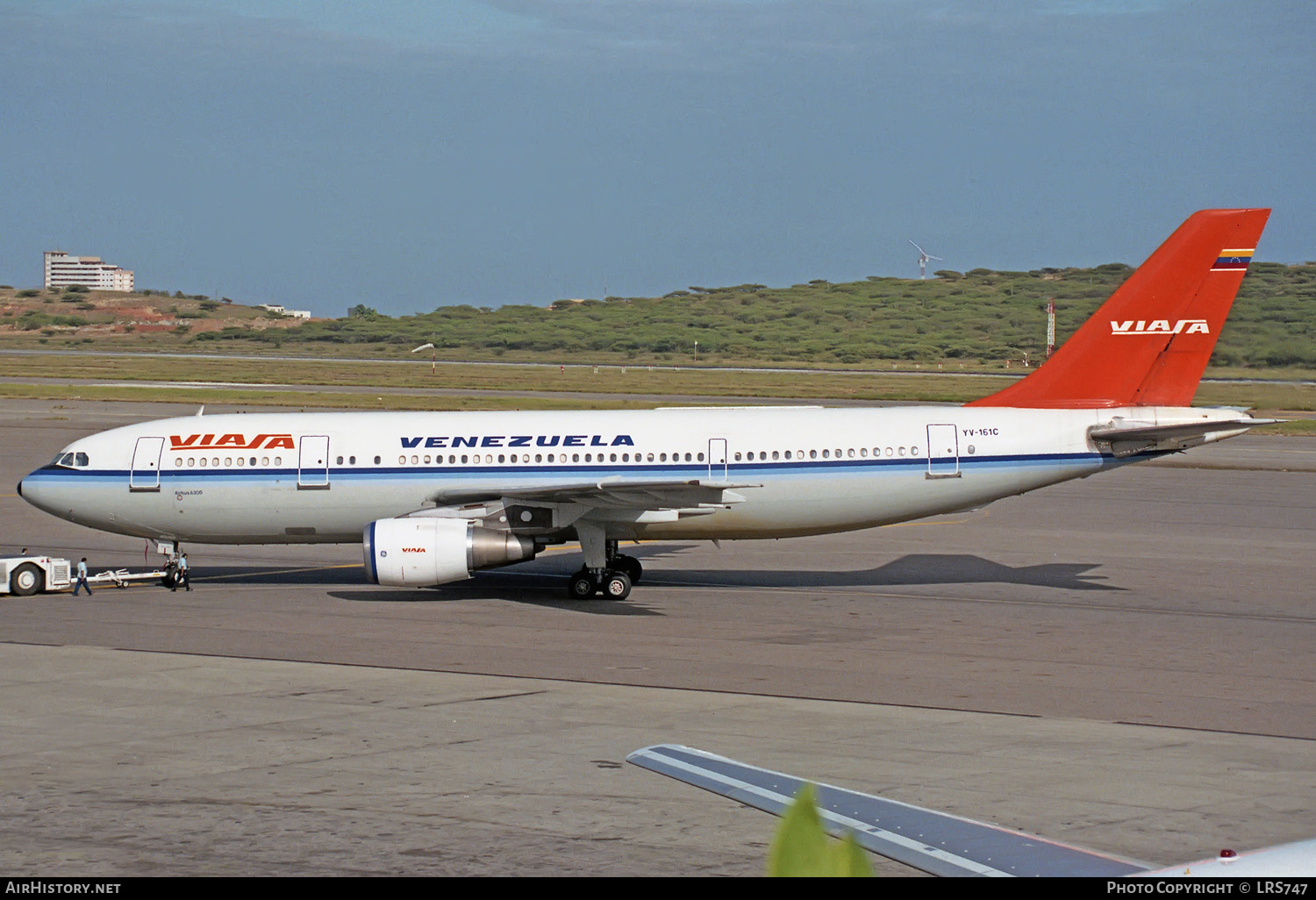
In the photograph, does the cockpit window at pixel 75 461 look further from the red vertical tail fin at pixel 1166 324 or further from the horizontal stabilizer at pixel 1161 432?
the horizontal stabilizer at pixel 1161 432

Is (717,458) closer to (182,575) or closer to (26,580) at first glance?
(182,575)

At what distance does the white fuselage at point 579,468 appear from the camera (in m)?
27.2

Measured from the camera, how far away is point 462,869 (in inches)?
435

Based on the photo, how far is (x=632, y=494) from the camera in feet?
84.2

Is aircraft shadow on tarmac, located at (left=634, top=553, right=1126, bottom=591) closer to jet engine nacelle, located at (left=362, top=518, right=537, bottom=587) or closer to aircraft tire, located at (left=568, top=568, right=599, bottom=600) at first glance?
aircraft tire, located at (left=568, top=568, right=599, bottom=600)

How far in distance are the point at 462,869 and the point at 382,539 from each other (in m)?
14.3

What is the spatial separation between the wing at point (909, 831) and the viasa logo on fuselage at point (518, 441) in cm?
1714

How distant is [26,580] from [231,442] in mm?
4665

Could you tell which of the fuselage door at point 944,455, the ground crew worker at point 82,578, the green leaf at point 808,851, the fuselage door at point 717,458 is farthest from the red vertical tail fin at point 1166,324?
the green leaf at point 808,851

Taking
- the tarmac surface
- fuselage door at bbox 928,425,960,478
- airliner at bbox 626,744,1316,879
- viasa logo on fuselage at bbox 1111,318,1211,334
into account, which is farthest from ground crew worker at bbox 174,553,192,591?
viasa logo on fuselage at bbox 1111,318,1211,334

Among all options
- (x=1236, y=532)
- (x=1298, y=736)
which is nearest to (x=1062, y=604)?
(x=1298, y=736)

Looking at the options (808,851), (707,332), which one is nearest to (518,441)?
(808,851)

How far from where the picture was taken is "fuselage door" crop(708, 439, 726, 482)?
27.5 meters

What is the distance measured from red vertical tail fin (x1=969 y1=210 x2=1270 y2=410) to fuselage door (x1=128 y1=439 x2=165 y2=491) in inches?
672
